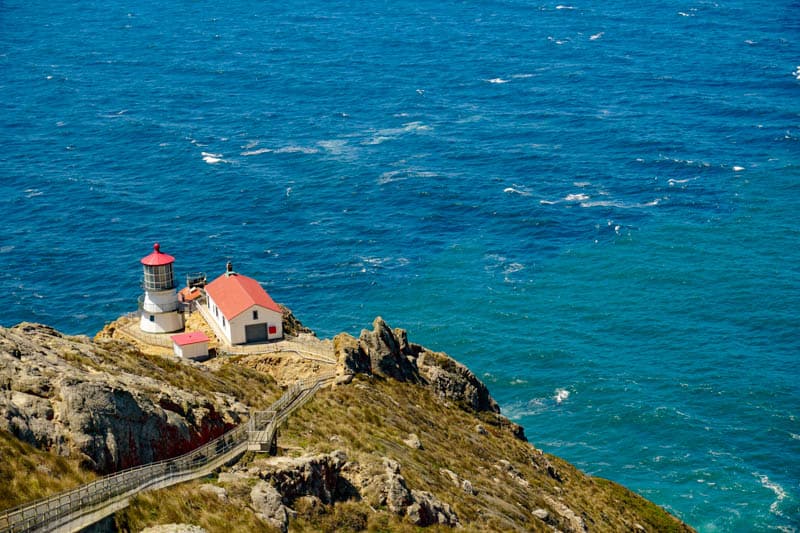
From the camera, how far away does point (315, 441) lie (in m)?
53.1

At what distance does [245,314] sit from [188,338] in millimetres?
4571

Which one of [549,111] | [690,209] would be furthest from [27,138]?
[690,209]

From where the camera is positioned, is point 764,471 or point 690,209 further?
point 690,209

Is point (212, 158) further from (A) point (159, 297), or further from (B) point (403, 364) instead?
(B) point (403, 364)

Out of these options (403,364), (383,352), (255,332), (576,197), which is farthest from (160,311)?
(576,197)

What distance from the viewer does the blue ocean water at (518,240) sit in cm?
10350

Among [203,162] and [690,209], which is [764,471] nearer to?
[690,209]

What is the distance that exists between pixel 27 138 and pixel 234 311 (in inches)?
4667

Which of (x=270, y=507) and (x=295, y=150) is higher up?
(x=295, y=150)

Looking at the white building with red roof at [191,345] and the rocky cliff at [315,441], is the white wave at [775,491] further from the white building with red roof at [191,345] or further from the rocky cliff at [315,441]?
the white building with red roof at [191,345]

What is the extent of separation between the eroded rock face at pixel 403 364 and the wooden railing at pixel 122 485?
14382 millimetres

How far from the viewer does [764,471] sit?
95625 millimetres

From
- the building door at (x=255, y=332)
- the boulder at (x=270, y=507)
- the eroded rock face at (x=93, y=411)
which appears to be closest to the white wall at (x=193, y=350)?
the building door at (x=255, y=332)

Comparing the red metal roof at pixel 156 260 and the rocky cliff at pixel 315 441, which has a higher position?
the red metal roof at pixel 156 260
